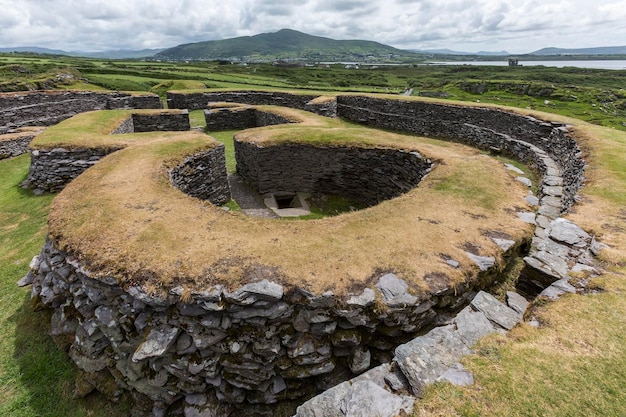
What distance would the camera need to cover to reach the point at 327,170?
1717cm

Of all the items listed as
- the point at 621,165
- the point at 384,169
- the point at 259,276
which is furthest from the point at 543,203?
the point at 259,276

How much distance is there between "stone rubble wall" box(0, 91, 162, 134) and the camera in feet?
84.9

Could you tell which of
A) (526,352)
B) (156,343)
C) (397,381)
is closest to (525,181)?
(526,352)

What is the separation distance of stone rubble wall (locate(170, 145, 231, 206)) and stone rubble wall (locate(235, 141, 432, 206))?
1967 mm

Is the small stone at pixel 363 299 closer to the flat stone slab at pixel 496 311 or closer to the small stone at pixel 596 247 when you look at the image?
the flat stone slab at pixel 496 311

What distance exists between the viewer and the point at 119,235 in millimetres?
7883

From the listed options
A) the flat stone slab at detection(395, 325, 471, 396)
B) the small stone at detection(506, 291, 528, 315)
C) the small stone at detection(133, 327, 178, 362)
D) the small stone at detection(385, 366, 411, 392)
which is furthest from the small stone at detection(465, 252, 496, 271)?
the small stone at detection(133, 327, 178, 362)

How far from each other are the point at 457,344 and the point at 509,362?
80 centimetres

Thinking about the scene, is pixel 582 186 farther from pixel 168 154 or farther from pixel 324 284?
pixel 168 154

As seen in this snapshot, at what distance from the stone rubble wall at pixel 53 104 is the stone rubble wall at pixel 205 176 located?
21532 mm

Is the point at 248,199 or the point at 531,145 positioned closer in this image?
the point at 248,199

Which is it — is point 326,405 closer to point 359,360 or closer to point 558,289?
point 359,360

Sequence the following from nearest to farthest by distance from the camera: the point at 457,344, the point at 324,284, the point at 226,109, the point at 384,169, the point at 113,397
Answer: the point at 457,344, the point at 324,284, the point at 113,397, the point at 384,169, the point at 226,109

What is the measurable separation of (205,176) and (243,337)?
10817mm
